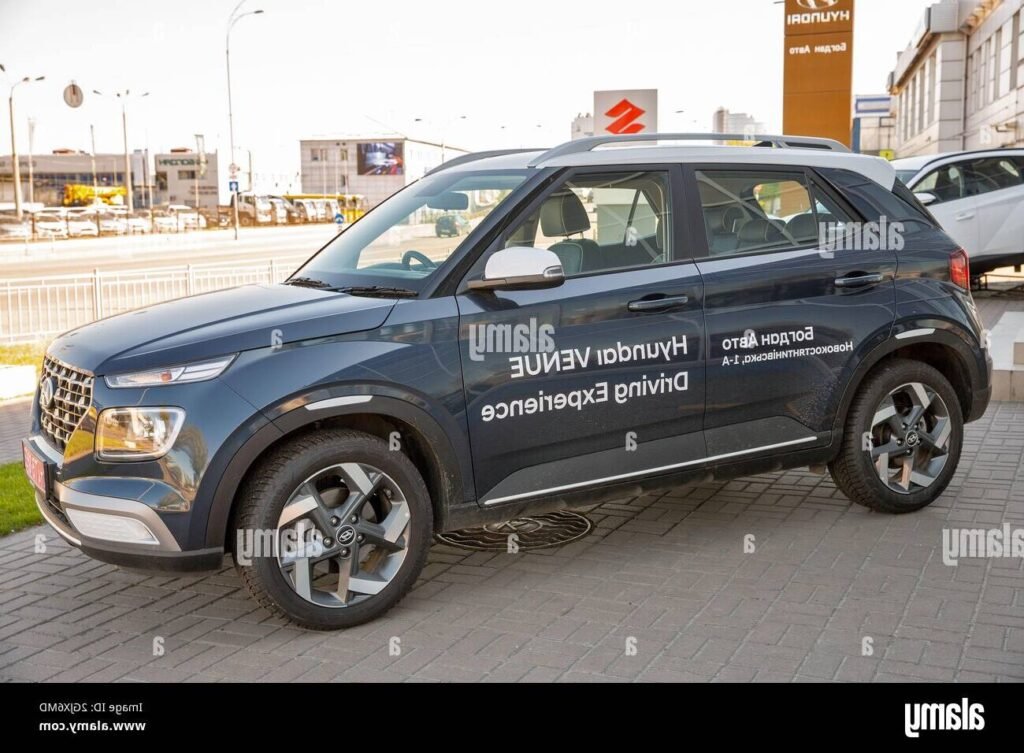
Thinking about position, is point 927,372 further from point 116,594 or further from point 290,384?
point 116,594

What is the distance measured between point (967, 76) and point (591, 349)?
47105 mm

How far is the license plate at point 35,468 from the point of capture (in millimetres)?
4488

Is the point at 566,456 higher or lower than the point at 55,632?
higher

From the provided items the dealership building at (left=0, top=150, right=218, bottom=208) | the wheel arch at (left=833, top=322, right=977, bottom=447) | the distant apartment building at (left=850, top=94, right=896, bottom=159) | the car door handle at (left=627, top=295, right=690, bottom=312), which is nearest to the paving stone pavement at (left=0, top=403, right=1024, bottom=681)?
the wheel arch at (left=833, top=322, right=977, bottom=447)

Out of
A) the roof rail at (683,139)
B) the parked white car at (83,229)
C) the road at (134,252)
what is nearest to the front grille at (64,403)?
the roof rail at (683,139)

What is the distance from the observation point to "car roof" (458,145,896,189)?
5.14 meters

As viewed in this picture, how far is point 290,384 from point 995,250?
14.5m

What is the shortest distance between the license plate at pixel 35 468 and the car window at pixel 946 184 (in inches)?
563

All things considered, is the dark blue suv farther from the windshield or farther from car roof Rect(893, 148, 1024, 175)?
car roof Rect(893, 148, 1024, 175)

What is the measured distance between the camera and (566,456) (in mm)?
4832

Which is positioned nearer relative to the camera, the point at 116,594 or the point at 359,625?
the point at 359,625

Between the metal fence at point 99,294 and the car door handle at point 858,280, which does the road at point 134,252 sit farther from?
the car door handle at point 858,280

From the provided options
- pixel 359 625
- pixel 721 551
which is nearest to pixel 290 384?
pixel 359 625

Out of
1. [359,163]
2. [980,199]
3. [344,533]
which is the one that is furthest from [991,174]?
[359,163]
